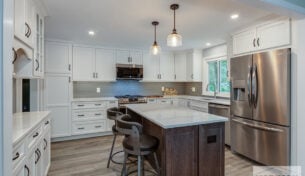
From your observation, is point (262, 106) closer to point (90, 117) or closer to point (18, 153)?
point (18, 153)

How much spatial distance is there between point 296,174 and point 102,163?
9.17 ft

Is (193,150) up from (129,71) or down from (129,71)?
down

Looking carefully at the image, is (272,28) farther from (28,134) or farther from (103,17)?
(28,134)

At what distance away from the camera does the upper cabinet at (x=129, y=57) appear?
4.80 meters

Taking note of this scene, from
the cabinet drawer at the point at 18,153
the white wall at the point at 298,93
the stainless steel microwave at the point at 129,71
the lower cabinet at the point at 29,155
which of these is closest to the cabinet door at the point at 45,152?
the lower cabinet at the point at 29,155

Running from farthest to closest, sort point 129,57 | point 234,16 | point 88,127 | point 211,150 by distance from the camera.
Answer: point 129,57 < point 88,127 < point 234,16 < point 211,150

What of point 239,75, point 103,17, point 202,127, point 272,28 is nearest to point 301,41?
point 272,28

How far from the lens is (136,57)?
499 cm

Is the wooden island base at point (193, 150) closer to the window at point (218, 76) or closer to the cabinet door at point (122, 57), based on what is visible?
the window at point (218, 76)

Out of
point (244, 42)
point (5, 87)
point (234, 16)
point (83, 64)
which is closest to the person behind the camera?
point (5, 87)

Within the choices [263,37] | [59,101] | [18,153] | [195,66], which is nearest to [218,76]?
[195,66]

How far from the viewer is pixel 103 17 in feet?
8.83

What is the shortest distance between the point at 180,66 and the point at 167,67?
1.33 ft

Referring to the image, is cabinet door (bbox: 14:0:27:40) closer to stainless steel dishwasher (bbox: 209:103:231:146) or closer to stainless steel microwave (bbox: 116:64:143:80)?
stainless steel microwave (bbox: 116:64:143:80)
